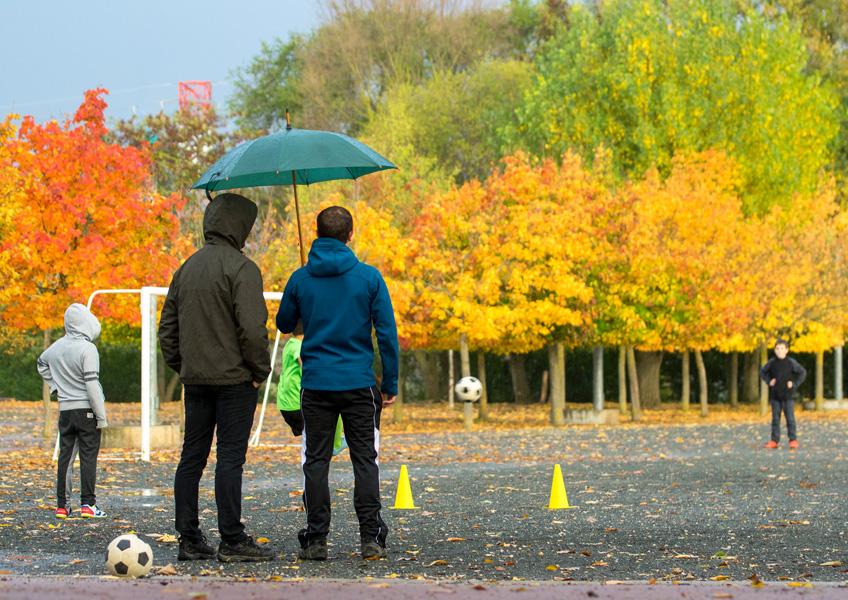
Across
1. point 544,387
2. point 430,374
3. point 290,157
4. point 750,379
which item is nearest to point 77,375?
point 290,157

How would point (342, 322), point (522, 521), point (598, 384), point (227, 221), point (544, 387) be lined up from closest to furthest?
point (342, 322) < point (227, 221) < point (522, 521) < point (598, 384) < point (544, 387)

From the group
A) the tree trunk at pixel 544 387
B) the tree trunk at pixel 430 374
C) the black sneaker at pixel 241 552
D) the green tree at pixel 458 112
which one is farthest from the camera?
the green tree at pixel 458 112

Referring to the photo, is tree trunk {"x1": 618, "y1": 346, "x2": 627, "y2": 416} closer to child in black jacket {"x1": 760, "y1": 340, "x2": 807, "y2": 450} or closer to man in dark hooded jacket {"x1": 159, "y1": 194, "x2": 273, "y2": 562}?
child in black jacket {"x1": 760, "y1": 340, "x2": 807, "y2": 450}

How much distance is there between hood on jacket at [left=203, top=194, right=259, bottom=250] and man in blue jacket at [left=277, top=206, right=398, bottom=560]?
419 millimetres

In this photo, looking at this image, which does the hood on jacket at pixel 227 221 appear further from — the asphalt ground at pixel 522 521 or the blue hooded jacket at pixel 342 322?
the asphalt ground at pixel 522 521

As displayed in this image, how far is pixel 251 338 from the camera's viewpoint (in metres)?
8.48

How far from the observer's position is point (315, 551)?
854 centimetres

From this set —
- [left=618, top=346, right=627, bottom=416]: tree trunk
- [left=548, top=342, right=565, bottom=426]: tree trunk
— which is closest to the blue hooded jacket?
[left=548, top=342, right=565, bottom=426]: tree trunk

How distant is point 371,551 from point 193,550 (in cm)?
104

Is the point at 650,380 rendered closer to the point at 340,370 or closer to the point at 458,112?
the point at 458,112

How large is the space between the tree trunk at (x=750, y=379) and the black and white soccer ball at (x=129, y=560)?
38734mm

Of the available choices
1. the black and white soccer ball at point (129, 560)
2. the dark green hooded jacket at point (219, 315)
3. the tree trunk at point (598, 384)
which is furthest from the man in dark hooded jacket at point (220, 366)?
the tree trunk at point (598, 384)

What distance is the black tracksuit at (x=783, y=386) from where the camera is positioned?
22.4 metres

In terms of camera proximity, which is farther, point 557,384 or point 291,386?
point 557,384
